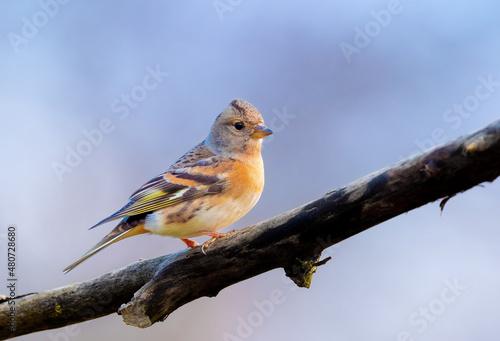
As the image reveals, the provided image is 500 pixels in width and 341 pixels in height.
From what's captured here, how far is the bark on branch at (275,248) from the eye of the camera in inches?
106

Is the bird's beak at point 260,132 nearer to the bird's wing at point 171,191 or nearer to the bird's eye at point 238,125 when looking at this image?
the bird's eye at point 238,125

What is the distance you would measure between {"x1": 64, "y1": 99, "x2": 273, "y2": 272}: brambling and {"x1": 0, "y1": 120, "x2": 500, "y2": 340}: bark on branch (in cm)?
31

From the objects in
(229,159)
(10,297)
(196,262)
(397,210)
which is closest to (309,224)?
(397,210)

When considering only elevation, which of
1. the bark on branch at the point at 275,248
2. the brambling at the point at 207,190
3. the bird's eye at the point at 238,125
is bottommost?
the bark on branch at the point at 275,248

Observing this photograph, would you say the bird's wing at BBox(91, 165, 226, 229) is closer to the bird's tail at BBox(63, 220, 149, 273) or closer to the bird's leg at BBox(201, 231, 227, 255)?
the bird's tail at BBox(63, 220, 149, 273)

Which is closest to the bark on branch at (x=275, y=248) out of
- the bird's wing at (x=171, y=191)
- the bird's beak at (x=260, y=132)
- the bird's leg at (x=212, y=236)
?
the bird's leg at (x=212, y=236)

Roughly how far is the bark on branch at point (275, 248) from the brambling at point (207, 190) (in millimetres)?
307

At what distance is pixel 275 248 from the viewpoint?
3355 millimetres

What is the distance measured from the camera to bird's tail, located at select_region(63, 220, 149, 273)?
383cm

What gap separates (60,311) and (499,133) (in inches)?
141

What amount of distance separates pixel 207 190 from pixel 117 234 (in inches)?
32.4

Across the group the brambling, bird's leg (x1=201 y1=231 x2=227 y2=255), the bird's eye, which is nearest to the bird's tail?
the brambling

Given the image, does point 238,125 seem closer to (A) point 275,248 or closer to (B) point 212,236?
→ (B) point 212,236

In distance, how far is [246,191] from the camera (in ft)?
14.4
